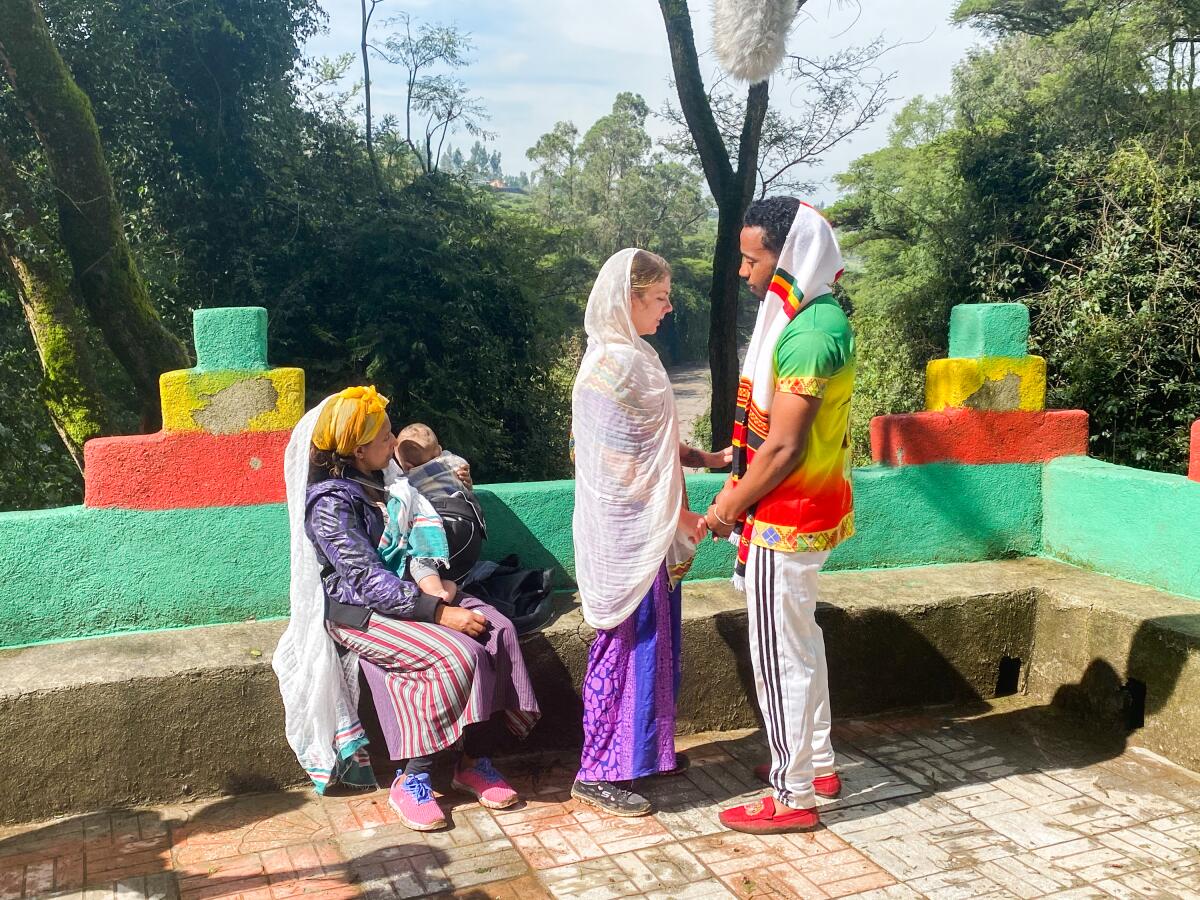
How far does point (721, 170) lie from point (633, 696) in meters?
9.39

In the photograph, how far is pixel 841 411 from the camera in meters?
3.27

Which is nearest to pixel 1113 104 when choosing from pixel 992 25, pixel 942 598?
pixel 942 598

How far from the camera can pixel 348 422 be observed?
11.4ft

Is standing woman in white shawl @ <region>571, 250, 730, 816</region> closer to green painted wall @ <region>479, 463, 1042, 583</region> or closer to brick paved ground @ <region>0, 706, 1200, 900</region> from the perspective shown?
brick paved ground @ <region>0, 706, 1200, 900</region>

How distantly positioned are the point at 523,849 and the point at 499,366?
417 inches

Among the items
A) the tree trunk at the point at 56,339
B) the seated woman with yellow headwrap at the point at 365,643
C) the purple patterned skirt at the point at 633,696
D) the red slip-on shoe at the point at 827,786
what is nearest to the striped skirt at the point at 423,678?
the seated woman with yellow headwrap at the point at 365,643

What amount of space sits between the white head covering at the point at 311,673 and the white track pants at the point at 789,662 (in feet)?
4.24

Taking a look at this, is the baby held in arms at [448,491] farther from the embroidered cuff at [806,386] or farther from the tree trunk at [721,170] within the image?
the tree trunk at [721,170]

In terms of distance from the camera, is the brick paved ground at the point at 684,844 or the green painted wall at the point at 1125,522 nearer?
the brick paved ground at the point at 684,844

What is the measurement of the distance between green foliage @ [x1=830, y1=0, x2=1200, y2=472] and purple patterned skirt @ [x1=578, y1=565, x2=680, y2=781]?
6.00m

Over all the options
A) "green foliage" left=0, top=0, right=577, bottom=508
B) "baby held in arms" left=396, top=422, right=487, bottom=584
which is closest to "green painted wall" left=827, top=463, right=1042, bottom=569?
"baby held in arms" left=396, top=422, right=487, bottom=584

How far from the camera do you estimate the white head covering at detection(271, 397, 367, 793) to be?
3469 mm

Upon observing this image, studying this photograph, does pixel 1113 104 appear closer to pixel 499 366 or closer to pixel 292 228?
pixel 499 366

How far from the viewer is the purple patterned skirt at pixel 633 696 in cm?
350
